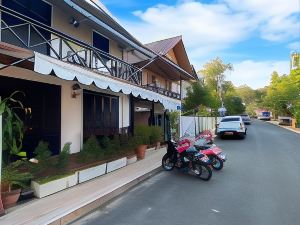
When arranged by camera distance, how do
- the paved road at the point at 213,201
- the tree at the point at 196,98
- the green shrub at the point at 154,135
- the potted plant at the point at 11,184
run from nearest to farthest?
the paved road at the point at 213,201 < the potted plant at the point at 11,184 < the green shrub at the point at 154,135 < the tree at the point at 196,98

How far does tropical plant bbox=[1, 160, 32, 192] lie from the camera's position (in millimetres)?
6496

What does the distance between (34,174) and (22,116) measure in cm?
300

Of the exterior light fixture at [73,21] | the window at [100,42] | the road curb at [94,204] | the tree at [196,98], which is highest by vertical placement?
the exterior light fixture at [73,21]

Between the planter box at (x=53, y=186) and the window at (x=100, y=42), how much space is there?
7.67 meters

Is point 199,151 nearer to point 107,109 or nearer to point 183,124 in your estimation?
point 107,109

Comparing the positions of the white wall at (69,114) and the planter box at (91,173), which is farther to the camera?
the white wall at (69,114)

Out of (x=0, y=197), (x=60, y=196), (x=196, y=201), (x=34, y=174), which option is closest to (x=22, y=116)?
(x=34, y=174)

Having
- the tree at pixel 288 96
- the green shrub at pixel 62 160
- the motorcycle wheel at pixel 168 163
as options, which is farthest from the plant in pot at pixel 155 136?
the tree at pixel 288 96

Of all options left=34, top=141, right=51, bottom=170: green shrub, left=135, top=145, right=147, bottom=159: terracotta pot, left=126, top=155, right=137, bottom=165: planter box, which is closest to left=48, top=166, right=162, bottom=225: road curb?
left=34, top=141, right=51, bottom=170: green shrub

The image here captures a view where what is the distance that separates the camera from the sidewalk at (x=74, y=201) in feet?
19.3

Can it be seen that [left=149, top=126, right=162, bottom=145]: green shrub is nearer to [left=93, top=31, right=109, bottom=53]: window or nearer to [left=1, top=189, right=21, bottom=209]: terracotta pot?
[left=93, top=31, right=109, bottom=53]: window

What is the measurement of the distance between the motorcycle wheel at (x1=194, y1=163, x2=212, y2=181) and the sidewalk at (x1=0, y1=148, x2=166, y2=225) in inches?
65.8

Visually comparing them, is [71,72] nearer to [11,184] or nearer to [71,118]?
[11,184]

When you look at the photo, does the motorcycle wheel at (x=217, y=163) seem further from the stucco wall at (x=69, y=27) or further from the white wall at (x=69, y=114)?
the stucco wall at (x=69, y=27)
